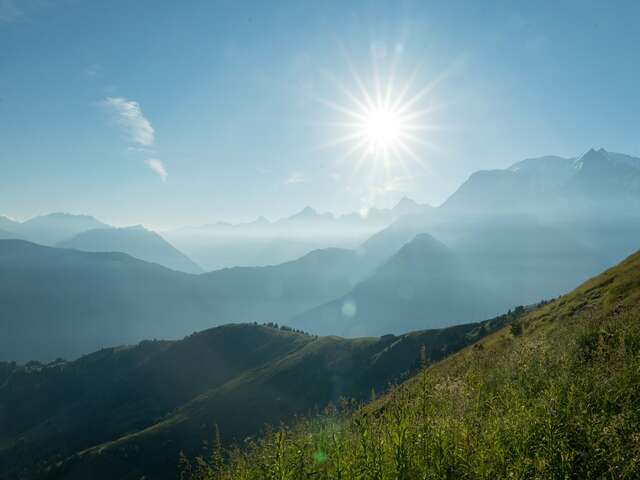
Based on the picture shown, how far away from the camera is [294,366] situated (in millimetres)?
194000

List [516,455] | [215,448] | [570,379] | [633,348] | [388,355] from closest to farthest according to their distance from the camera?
[516,455]
[570,379]
[215,448]
[633,348]
[388,355]

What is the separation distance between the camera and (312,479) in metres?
6.45

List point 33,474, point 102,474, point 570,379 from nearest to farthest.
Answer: point 570,379
point 102,474
point 33,474

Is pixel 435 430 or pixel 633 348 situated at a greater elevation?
pixel 633 348

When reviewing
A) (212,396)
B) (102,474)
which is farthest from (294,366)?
(102,474)

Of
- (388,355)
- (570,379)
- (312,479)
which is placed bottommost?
(388,355)

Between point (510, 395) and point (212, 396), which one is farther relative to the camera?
point (212, 396)

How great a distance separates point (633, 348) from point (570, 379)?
2904 mm

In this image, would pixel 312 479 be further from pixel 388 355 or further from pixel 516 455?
pixel 388 355

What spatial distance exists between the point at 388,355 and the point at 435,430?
607 feet

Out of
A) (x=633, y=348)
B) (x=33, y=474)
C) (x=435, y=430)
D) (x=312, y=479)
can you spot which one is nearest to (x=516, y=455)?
(x=435, y=430)

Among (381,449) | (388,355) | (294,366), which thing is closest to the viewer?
(381,449)

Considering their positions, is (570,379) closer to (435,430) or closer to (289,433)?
(435,430)

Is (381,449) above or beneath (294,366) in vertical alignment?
above
